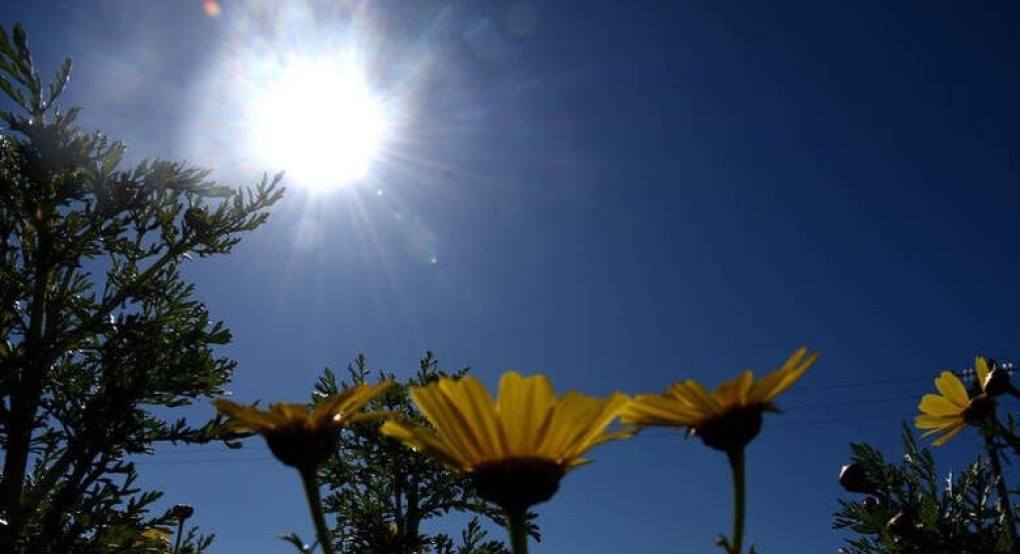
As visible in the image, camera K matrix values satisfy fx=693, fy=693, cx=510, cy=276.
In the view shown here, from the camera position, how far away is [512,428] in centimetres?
96

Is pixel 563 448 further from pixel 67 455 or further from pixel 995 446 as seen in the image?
pixel 67 455

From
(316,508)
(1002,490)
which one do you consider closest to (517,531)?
(316,508)

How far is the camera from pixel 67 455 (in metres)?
6.26

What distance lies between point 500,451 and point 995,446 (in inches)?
56.6

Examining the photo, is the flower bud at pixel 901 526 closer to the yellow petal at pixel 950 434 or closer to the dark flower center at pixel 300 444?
the yellow petal at pixel 950 434

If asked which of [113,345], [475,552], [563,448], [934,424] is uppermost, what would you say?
[113,345]

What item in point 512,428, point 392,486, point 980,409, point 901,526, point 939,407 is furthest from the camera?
point 392,486

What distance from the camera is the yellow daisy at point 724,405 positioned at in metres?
1.01

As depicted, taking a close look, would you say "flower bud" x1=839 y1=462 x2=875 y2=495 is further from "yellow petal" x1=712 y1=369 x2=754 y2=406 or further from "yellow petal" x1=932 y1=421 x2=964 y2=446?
"yellow petal" x1=712 y1=369 x2=754 y2=406

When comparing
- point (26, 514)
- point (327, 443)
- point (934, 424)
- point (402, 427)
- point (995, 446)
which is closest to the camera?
point (402, 427)

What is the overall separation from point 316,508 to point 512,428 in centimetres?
29

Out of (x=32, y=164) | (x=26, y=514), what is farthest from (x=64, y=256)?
(x=26, y=514)

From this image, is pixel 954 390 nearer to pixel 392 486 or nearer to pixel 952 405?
pixel 952 405

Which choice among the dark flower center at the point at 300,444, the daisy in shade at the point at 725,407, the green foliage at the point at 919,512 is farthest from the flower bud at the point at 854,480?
the dark flower center at the point at 300,444
